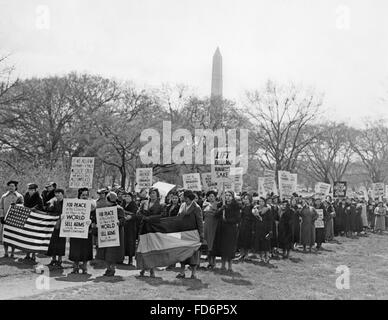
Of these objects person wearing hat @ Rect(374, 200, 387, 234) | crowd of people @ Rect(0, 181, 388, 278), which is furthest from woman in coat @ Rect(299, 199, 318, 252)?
person wearing hat @ Rect(374, 200, 387, 234)

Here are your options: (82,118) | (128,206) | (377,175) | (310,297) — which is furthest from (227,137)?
(310,297)

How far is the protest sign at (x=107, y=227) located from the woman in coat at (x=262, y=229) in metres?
5.04

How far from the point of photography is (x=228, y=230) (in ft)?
38.8

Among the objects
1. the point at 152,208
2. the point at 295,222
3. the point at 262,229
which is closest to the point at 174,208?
the point at 152,208

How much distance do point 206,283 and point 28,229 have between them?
15.0 feet

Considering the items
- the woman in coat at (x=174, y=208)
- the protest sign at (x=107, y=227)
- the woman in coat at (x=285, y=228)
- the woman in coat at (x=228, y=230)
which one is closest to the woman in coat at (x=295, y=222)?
the woman in coat at (x=285, y=228)

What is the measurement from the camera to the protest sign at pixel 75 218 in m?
10.4

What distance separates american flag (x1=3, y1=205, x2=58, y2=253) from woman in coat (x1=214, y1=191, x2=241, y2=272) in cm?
404

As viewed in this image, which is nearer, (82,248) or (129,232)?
(82,248)

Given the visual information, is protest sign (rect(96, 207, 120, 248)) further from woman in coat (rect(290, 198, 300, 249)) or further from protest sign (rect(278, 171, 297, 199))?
protest sign (rect(278, 171, 297, 199))

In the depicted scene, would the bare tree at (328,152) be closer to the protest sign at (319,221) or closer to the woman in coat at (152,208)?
the protest sign at (319,221)

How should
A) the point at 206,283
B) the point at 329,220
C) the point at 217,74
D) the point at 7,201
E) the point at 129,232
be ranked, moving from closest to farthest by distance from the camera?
the point at 206,283 < the point at 129,232 < the point at 7,201 < the point at 329,220 < the point at 217,74

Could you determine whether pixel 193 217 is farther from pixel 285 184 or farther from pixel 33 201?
pixel 285 184

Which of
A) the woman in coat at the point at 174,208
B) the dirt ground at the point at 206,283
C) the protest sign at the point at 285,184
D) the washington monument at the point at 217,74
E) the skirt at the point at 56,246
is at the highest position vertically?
the washington monument at the point at 217,74
